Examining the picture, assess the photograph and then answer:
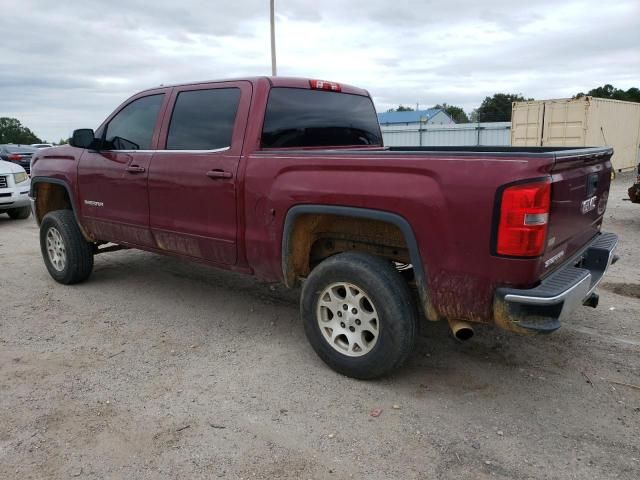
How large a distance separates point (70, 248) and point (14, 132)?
74.3m

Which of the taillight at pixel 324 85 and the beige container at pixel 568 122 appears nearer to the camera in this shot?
the taillight at pixel 324 85

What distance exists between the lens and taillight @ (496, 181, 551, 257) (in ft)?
8.52

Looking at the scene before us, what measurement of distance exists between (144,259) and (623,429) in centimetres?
566

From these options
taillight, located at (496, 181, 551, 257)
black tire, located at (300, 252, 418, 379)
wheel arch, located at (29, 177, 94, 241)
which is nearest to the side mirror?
wheel arch, located at (29, 177, 94, 241)

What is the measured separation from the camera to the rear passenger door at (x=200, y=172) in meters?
3.95

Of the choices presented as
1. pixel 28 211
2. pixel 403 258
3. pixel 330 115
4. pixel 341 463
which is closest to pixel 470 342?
pixel 403 258

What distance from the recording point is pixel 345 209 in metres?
3.23

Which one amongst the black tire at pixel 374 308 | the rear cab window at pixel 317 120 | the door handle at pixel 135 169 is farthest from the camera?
the door handle at pixel 135 169

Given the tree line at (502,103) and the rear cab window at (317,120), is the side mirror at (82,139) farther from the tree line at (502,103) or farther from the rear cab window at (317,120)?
the tree line at (502,103)

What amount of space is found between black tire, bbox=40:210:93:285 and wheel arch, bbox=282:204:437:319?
2.90 m

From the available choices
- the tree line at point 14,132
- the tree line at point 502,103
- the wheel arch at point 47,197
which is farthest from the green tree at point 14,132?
the wheel arch at point 47,197

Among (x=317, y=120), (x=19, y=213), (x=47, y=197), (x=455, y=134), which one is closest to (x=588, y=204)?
(x=317, y=120)

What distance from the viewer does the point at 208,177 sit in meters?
4.02

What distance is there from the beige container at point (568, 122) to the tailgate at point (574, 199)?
12.5 m
